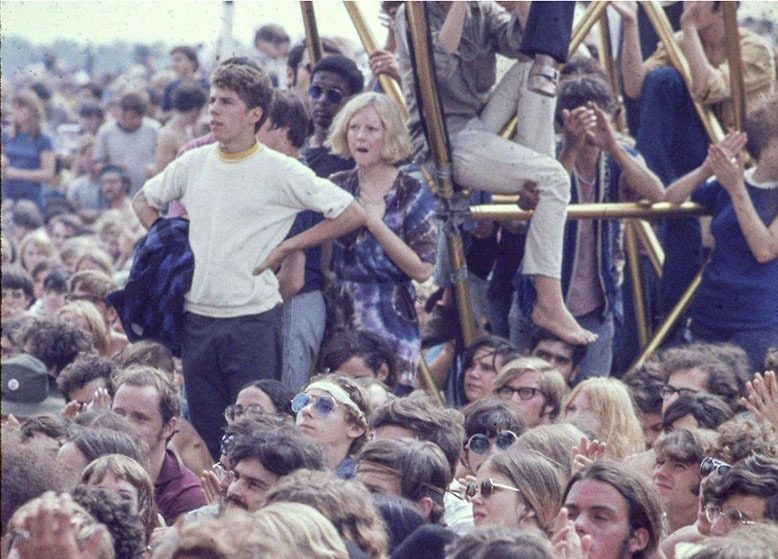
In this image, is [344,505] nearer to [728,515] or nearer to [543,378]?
[728,515]

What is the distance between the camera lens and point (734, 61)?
29.6ft

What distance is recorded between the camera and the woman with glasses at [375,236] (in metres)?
8.26

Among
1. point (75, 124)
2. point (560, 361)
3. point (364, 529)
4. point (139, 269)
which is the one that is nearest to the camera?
point (364, 529)

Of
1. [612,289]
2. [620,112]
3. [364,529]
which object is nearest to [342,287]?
[612,289]

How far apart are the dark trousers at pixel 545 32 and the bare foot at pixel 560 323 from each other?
124cm

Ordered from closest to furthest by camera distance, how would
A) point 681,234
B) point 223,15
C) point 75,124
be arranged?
point 681,234
point 223,15
point 75,124

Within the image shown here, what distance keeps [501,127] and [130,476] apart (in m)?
3.53

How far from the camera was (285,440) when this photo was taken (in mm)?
6035

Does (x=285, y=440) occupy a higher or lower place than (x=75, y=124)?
higher

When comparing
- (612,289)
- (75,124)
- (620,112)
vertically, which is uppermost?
(620,112)

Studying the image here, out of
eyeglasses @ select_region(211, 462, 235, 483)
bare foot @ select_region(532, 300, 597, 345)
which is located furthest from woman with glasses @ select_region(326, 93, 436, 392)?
eyeglasses @ select_region(211, 462, 235, 483)

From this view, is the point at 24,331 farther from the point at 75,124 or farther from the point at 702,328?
the point at 75,124

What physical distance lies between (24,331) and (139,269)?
3.93 feet

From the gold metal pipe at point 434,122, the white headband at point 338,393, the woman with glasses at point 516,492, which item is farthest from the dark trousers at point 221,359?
the woman with glasses at point 516,492
